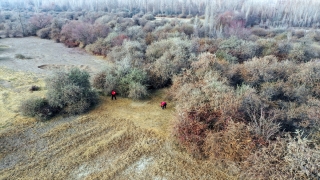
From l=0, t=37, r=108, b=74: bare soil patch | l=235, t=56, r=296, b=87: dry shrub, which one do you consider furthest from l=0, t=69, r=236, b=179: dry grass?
l=0, t=37, r=108, b=74: bare soil patch

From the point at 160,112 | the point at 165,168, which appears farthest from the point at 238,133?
the point at 160,112

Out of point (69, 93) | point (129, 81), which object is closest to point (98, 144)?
point (69, 93)

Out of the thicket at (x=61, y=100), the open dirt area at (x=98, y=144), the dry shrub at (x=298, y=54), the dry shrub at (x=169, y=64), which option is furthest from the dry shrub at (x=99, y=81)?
the dry shrub at (x=298, y=54)

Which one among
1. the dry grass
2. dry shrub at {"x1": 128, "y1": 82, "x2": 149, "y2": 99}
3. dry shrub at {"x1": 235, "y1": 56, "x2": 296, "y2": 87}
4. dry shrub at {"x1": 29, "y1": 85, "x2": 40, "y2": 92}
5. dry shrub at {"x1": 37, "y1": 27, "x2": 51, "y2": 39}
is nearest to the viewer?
the dry grass

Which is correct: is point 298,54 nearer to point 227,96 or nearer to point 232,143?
point 227,96

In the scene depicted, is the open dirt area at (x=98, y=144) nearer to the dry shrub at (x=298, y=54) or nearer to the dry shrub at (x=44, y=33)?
the dry shrub at (x=298, y=54)

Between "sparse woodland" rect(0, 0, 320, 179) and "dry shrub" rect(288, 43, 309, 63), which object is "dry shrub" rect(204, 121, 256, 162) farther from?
"dry shrub" rect(288, 43, 309, 63)

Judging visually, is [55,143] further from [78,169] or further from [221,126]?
[221,126]
